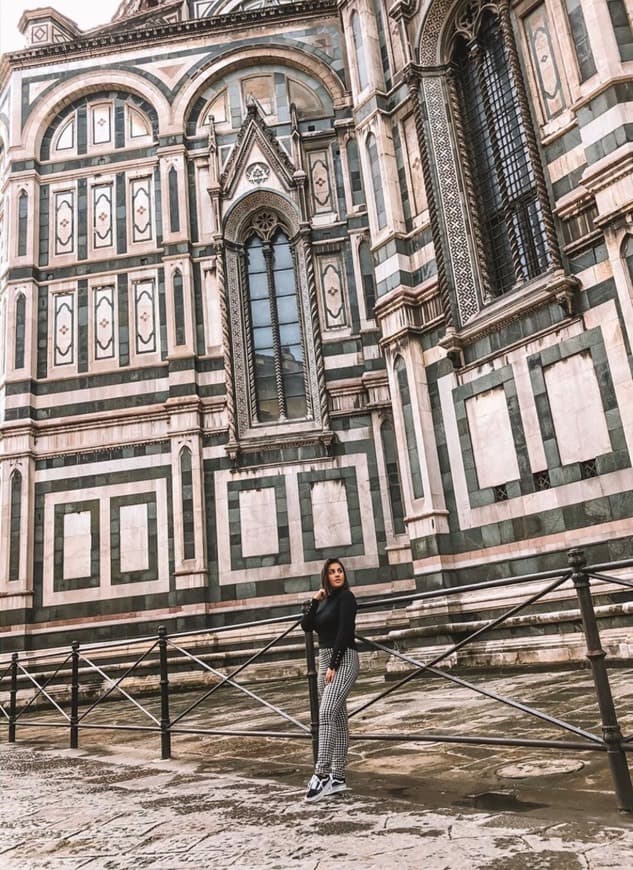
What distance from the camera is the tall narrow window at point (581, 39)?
11.0 metres

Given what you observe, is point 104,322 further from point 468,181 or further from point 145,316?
point 468,181

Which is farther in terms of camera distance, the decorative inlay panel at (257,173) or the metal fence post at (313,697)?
the decorative inlay panel at (257,173)

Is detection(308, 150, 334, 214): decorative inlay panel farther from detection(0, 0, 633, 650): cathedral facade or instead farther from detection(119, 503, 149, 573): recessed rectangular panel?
detection(119, 503, 149, 573): recessed rectangular panel

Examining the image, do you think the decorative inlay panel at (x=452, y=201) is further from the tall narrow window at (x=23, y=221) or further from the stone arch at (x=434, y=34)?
the tall narrow window at (x=23, y=221)

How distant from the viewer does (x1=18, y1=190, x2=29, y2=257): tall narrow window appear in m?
18.1

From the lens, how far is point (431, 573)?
12.2m

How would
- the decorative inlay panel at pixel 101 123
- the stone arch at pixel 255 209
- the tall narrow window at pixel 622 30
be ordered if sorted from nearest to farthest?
1. the tall narrow window at pixel 622 30
2. the stone arch at pixel 255 209
3. the decorative inlay panel at pixel 101 123

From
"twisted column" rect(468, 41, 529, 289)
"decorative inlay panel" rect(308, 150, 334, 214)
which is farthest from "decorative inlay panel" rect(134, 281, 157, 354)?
"twisted column" rect(468, 41, 529, 289)

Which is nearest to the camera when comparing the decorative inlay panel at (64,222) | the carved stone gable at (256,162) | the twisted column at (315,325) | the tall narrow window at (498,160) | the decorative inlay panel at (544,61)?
the decorative inlay panel at (544,61)

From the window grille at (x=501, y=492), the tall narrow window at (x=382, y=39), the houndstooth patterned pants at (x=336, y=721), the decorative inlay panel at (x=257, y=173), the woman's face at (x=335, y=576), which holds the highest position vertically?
the tall narrow window at (x=382, y=39)

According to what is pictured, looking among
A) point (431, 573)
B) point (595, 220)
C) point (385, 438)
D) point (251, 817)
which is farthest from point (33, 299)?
point (251, 817)

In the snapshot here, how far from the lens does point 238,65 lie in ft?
61.6

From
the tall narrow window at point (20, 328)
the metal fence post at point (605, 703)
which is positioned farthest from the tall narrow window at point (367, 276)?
the metal fence post at point (605, 703)

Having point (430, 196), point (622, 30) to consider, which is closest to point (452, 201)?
point (430, 196)
